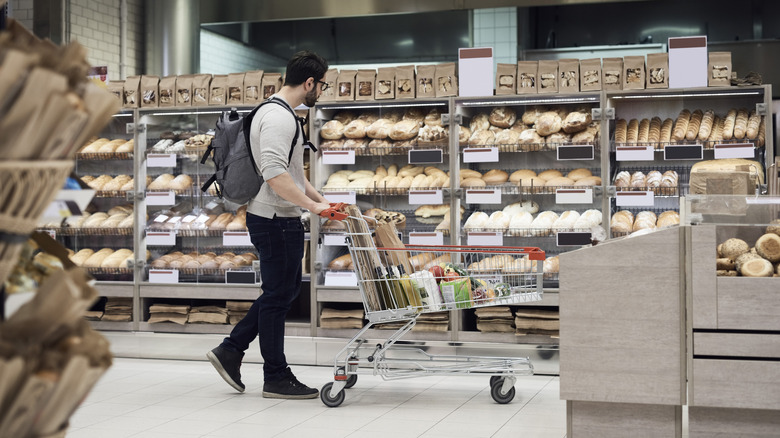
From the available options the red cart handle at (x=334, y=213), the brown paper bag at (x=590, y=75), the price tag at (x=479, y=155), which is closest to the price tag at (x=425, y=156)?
the price tag at (x=479, y=155)

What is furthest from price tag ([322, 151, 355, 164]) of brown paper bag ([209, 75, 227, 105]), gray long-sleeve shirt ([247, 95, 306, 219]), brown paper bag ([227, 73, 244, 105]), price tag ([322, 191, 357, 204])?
gray long-sleeve shirt ([247, 95, 306, 219])

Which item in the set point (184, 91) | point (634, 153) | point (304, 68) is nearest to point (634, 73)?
point (634, 153)

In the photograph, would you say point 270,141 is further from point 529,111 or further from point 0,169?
point 0,169

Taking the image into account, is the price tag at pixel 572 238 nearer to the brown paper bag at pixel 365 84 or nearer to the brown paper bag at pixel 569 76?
the brown paper bag at pixel 569 76

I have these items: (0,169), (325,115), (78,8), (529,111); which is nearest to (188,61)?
(78,8)

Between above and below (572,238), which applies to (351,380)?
below

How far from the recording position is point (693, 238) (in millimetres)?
3033

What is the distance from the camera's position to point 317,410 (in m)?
4.21

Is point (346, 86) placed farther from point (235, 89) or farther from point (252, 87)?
point (235, 89)

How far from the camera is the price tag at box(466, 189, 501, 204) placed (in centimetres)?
545

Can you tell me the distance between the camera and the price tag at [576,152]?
5.29 m

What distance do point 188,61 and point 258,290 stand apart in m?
2.98

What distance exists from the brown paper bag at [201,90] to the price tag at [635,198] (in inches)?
116

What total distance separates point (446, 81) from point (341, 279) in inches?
59.4
